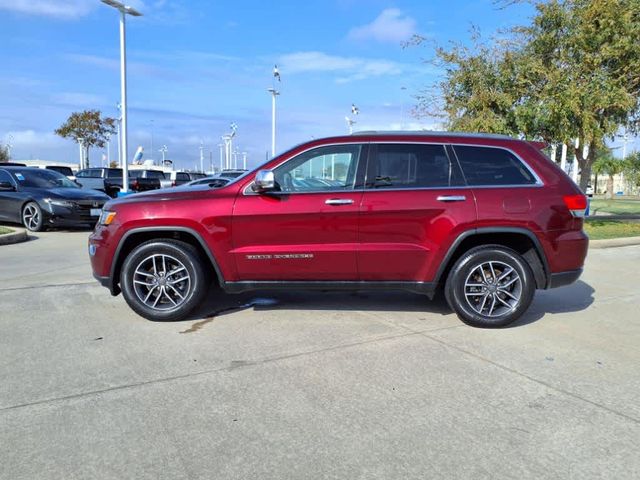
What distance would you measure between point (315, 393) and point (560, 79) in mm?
12236

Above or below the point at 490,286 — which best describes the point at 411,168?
above

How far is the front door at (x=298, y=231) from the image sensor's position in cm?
513

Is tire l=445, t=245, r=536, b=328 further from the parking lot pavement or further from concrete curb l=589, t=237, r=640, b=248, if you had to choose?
concrete curb l=589, t=237, r=640, b=248

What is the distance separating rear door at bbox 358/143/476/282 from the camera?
512cm

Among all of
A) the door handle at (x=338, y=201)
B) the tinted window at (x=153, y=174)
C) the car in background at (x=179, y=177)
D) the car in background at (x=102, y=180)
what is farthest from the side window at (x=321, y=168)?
the car in background at (x=179, y=177)

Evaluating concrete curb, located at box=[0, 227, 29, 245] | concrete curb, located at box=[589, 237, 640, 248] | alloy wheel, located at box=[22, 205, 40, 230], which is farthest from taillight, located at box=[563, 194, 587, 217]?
alloy wheel, located at box=[22, 205, 40, 230]

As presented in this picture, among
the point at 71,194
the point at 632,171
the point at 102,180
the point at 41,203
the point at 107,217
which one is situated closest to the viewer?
the point at 107,217

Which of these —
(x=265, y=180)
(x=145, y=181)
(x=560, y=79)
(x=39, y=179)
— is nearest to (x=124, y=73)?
(x=145, y=181)

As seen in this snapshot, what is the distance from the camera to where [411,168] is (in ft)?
17.4

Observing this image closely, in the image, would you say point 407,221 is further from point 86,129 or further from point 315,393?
point 86,129

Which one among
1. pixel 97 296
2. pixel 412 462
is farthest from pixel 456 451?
pixel 97 296

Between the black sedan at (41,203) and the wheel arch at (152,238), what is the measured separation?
8154 millimetres

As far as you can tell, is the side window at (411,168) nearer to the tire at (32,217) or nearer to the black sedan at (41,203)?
the black sedan at (41,203)

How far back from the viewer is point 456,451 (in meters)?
2.97
